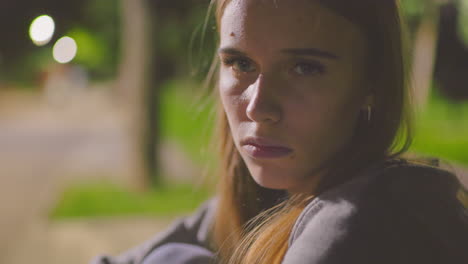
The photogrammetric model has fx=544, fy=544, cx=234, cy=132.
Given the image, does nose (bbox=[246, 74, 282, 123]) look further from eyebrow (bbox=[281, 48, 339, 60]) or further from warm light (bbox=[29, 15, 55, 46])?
warm light (bbox=[29, 15, 55, 46])

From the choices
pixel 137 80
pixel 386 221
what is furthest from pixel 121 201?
pixel 386 221

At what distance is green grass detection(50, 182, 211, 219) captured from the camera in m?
5.08

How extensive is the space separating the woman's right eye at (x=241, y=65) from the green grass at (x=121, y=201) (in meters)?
3.97

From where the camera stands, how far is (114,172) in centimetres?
680

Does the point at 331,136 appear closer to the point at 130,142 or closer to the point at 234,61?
the point at 234,61

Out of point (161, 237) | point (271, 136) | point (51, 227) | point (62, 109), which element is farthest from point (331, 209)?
point (62, 109)

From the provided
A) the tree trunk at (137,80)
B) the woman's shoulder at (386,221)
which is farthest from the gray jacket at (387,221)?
the tree trunk at (137,80)

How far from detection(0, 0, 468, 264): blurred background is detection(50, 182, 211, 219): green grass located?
11 mm

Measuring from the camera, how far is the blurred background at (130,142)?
189 cm

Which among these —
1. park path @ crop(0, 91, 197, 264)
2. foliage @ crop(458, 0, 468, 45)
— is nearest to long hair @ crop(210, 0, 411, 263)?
foliage @ crop(458, 0, 468, 45)

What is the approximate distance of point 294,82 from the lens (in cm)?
102

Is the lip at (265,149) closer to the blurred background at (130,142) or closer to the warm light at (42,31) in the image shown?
the blurred background at (130,142)

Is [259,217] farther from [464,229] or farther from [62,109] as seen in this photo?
[62,109]

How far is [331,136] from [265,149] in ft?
0.43
